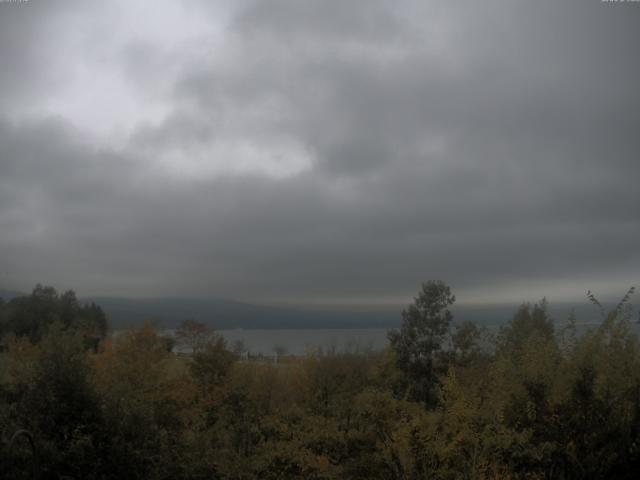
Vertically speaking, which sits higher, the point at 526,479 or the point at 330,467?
the point at 526,479

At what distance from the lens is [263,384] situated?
103ft

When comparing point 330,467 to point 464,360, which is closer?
point 330,467

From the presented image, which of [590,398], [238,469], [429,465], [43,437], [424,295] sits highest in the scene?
[424,295]

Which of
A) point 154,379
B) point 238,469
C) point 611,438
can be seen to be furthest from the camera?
point 154,379

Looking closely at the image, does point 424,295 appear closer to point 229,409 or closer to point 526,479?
point 229,409

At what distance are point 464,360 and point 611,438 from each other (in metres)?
22.2

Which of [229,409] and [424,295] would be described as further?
[424,295]

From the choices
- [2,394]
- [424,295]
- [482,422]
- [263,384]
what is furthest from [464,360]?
[2,394]

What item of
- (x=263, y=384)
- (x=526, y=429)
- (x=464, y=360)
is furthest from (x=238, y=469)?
(x=464, y=360)

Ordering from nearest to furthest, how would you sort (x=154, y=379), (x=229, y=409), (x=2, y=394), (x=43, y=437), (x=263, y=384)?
(x=43, y=437), (x=2, y=394), (x=229, y=409), (x=154, y=379), (x=263, y=384)

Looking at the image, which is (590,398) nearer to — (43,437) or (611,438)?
(611,438)

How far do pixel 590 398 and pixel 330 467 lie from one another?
7.76 meters

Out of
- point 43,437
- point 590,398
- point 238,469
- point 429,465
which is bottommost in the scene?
point 238,469

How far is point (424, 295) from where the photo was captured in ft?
118
